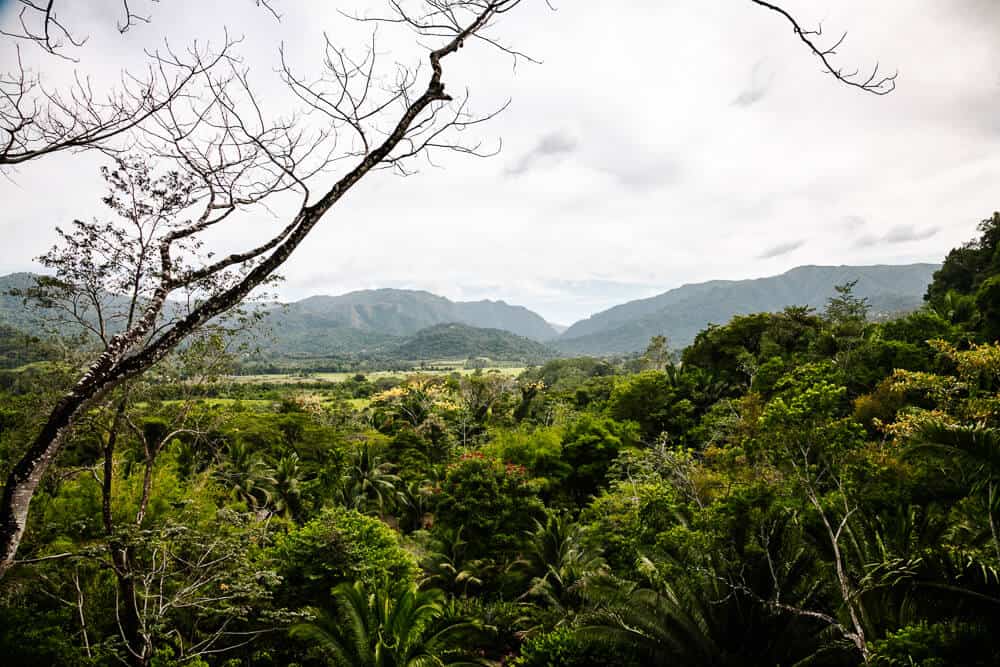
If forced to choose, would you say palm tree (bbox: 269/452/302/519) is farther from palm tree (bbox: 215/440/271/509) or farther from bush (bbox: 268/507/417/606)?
bush (bbox: 268/507/417/606)

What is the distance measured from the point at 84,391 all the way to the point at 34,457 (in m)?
0.36

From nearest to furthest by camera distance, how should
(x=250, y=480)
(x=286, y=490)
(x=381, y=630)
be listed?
1. (x=381, y=630)
2. (x=250, y=480)
3. (x=286, y=490)

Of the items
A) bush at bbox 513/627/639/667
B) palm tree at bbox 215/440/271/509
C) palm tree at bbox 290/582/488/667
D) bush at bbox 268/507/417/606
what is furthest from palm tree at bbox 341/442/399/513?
bush at bbox 513/627/639/667

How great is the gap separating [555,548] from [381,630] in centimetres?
671

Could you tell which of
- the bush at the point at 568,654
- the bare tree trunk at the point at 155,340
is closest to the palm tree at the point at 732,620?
the bush at the point at 568,654

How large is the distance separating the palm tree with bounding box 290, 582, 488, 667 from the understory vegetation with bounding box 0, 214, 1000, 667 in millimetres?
45

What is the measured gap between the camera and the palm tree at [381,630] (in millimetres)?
7184

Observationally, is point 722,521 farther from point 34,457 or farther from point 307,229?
point 34,457

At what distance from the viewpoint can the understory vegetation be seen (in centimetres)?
549

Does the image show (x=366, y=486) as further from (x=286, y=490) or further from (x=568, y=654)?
(x=568, y=654)

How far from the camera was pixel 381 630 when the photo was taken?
24.6 feet

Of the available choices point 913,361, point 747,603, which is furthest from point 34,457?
point 913,361

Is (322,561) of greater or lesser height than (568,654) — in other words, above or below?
above

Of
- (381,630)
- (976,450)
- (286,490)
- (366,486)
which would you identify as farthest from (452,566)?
(976,450)
